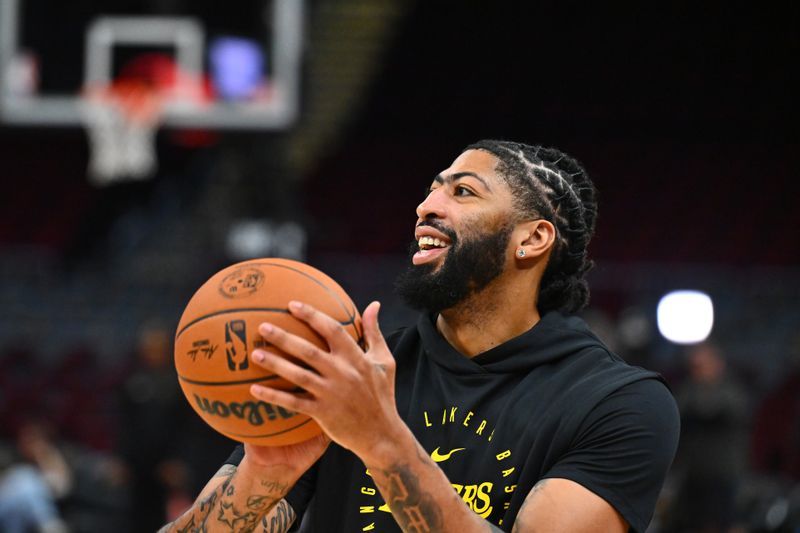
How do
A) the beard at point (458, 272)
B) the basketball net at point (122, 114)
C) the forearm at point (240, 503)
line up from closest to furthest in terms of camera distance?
the forearm at point (240, 503) < the beard at point (458, 272) < the basketball net at point (122, 114)

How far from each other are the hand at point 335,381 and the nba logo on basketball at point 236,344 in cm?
11

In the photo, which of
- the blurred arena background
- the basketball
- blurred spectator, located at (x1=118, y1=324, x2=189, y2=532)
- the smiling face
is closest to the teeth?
the smiling face

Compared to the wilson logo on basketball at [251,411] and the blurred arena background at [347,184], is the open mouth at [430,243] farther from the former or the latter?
the blurred arena background at [347,184]

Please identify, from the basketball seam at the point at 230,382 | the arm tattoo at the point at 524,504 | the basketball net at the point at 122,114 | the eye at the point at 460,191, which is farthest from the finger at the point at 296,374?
the basketball net at the point at 122,114

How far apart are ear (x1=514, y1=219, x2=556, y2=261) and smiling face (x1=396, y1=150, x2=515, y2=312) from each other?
0.03 meters

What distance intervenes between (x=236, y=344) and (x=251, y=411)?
133 millimetres

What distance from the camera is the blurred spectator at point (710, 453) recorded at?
26.9ft

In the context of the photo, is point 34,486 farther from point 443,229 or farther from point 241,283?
point 241,283

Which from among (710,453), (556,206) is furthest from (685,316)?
(556,206)

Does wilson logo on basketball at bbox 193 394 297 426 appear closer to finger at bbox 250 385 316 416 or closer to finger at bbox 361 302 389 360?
finger at bbox 250 385 316 416

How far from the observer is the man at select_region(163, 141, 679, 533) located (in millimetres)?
2166

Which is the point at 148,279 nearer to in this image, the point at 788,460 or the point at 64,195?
the point at 64,195

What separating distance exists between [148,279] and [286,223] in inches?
154

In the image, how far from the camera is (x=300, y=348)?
206cm
